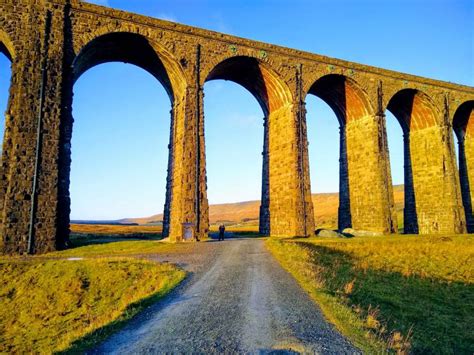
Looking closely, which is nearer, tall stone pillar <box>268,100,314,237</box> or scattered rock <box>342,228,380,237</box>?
tall stone pillar <box>268,100,314,237</box>

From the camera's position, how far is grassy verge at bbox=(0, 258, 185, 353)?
1071 centimetres

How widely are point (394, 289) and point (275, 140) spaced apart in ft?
67.3

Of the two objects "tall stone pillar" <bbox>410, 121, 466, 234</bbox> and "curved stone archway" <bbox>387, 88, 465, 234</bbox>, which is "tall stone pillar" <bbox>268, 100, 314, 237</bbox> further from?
"tall stone pillar" <bbox>410, 121, 466, 234</bbox>

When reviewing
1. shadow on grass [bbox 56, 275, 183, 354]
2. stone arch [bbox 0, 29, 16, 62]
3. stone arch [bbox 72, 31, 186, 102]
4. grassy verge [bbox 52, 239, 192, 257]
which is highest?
stone arch [bbox 72, 31, 186, 102]

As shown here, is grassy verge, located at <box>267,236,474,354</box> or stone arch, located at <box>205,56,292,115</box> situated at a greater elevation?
stone arch, located at <box>205,56,292,115</box>

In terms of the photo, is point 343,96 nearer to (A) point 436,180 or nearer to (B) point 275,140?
(B) point 275,140

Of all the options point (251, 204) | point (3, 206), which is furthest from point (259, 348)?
point (251, 204)

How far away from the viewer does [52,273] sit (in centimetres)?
1586

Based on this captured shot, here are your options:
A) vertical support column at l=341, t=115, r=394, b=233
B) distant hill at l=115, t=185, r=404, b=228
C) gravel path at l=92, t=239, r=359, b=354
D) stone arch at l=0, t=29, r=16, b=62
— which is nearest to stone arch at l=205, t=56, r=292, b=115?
vertical support column at l=341, t=115, r=394, b=233

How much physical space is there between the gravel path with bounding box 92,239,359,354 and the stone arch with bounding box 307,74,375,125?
1083 inches

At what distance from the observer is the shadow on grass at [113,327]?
6887mm

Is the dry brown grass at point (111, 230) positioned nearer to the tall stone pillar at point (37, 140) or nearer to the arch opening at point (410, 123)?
the tall stone pillar at point (37, 140)

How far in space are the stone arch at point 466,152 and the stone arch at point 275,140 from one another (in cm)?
2513

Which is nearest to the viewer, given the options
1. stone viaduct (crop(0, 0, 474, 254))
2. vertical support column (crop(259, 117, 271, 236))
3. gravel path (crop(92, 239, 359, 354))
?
gravel path (crop(92, 239, 359, 354))
